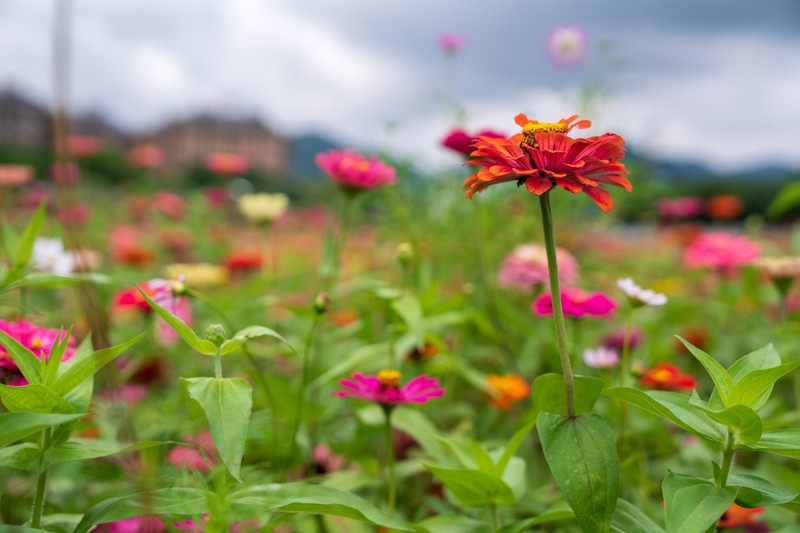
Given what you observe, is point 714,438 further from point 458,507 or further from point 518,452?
point 518,452

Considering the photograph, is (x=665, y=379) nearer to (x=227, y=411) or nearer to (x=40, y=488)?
(x=227, y=411)

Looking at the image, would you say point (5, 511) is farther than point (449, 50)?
No

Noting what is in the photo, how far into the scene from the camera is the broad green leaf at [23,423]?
36 cm

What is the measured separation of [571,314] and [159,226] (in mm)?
2478

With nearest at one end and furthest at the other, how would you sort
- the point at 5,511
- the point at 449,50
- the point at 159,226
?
1. the point at 5,511
2. the point at 449,50
3. the point at 159,226

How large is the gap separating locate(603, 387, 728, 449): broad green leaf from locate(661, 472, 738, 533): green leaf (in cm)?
4

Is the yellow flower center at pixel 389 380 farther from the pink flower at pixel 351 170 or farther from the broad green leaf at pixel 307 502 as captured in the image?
the pink flower at pixel 351 170

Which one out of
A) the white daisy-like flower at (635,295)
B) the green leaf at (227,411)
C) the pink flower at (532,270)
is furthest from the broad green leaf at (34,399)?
the pink flower at (532,270)

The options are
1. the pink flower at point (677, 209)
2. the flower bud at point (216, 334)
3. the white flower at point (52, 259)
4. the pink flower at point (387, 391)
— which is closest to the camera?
the flower bud at point (216, 334)

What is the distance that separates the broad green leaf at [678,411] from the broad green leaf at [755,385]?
0.03 metres

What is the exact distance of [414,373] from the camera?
102 cm

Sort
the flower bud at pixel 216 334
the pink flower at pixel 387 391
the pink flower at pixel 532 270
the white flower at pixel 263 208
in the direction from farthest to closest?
the white flower at pixel 263 208 < the pink flower at pixel 532 270 < the pink flower at pixel 387 391 < the flower bud at pixel 216 334

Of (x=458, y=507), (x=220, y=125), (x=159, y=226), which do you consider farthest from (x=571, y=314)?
(x=220, y=125)

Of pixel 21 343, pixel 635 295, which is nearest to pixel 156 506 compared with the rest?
pixel 21 343
